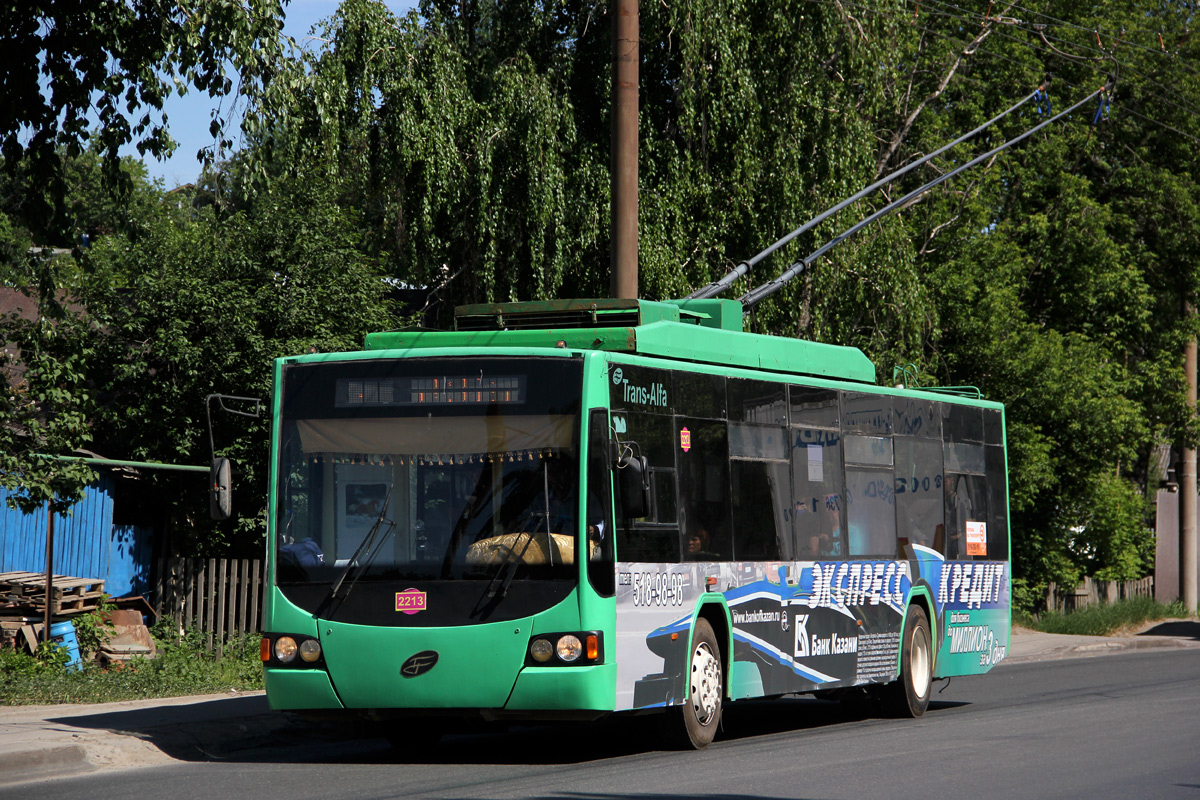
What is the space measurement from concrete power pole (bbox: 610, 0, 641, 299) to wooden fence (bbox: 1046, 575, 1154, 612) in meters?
19.4

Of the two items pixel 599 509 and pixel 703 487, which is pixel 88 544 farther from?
pixel 599 509

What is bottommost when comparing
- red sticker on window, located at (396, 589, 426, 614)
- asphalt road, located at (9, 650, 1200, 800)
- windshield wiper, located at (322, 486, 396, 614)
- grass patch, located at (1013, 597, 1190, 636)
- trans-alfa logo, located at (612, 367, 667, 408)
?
grass patch, located at (1013, 597, 1190, 636)

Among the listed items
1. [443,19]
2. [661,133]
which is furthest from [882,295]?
[443,19]

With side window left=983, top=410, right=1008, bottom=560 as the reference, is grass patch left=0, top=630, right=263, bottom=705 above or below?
below

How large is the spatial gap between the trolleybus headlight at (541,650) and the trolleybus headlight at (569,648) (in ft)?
0.20

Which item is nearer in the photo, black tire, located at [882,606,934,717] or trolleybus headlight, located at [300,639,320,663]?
trolleybus headlight, located at [300,639,320,663]

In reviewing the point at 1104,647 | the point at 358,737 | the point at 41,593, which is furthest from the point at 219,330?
the point at 1104,647

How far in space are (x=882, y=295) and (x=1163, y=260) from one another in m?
12.5

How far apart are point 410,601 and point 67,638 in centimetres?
812

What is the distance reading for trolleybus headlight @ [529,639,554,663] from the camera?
988cm

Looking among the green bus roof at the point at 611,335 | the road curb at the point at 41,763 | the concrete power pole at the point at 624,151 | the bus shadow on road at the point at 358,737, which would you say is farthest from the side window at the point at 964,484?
the road curb at the point at 41,763

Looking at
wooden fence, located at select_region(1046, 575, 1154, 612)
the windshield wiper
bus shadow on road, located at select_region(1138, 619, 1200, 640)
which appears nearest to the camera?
the windshield wiper

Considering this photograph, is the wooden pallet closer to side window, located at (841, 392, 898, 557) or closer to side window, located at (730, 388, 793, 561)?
side window, located at (730, 388, 793, 561)

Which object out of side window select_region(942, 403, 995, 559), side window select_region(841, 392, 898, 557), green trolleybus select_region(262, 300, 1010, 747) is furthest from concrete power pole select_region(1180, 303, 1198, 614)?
green trolleybus select_region(262, 300, 1010, 747)
